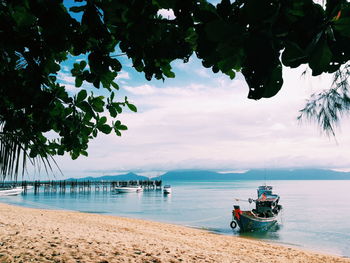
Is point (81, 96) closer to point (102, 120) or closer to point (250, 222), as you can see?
point (102, 120)

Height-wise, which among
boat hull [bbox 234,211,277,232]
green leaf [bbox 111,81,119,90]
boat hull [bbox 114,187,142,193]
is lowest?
boat hull [bbox 114,187,142,193]

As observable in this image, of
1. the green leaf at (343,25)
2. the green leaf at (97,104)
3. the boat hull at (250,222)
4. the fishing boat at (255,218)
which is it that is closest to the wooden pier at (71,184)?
the fishing boat at (255,218)

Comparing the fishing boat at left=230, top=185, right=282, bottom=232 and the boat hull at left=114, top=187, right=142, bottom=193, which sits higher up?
the fishing boat at left=230, top=185, right=282, bottom=232

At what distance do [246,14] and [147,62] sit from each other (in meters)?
1.75

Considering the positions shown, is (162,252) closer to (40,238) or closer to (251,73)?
(40,238)

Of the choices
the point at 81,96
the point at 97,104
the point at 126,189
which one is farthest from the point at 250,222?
the point at 126,189

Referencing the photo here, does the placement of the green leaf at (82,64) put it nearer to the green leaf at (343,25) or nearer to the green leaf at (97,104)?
the green leaf at (97,104)

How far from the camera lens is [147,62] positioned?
8.65 ft

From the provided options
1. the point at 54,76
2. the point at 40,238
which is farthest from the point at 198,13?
the point at 40,238

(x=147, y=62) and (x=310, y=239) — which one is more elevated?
(x=147, y=62)


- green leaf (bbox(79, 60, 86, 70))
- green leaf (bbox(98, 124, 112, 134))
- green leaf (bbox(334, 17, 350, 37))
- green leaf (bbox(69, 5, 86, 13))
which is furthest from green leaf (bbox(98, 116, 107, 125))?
green leaf (bbox(334, 17, 350, 37))

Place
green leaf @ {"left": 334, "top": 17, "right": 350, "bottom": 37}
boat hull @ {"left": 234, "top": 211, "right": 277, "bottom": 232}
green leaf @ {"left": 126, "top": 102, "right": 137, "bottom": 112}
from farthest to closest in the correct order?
boat hull @ {"left": 234, "top": 211, "right": 277, "bottom": 232} → green leaf @ {"left": 126, "top": 102, "right": 137, "bottom": 112} → green leaf @ {"left": 334, "top": 17, "right": 350, "bottom": 37}

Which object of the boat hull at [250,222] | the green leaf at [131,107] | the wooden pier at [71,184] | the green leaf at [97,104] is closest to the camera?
the green leaf at [97,104]

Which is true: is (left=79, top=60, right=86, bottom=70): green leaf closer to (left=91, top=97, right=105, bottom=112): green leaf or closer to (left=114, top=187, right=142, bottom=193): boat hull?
(left=91, top=97, right=105, bottom=112): green leaf
